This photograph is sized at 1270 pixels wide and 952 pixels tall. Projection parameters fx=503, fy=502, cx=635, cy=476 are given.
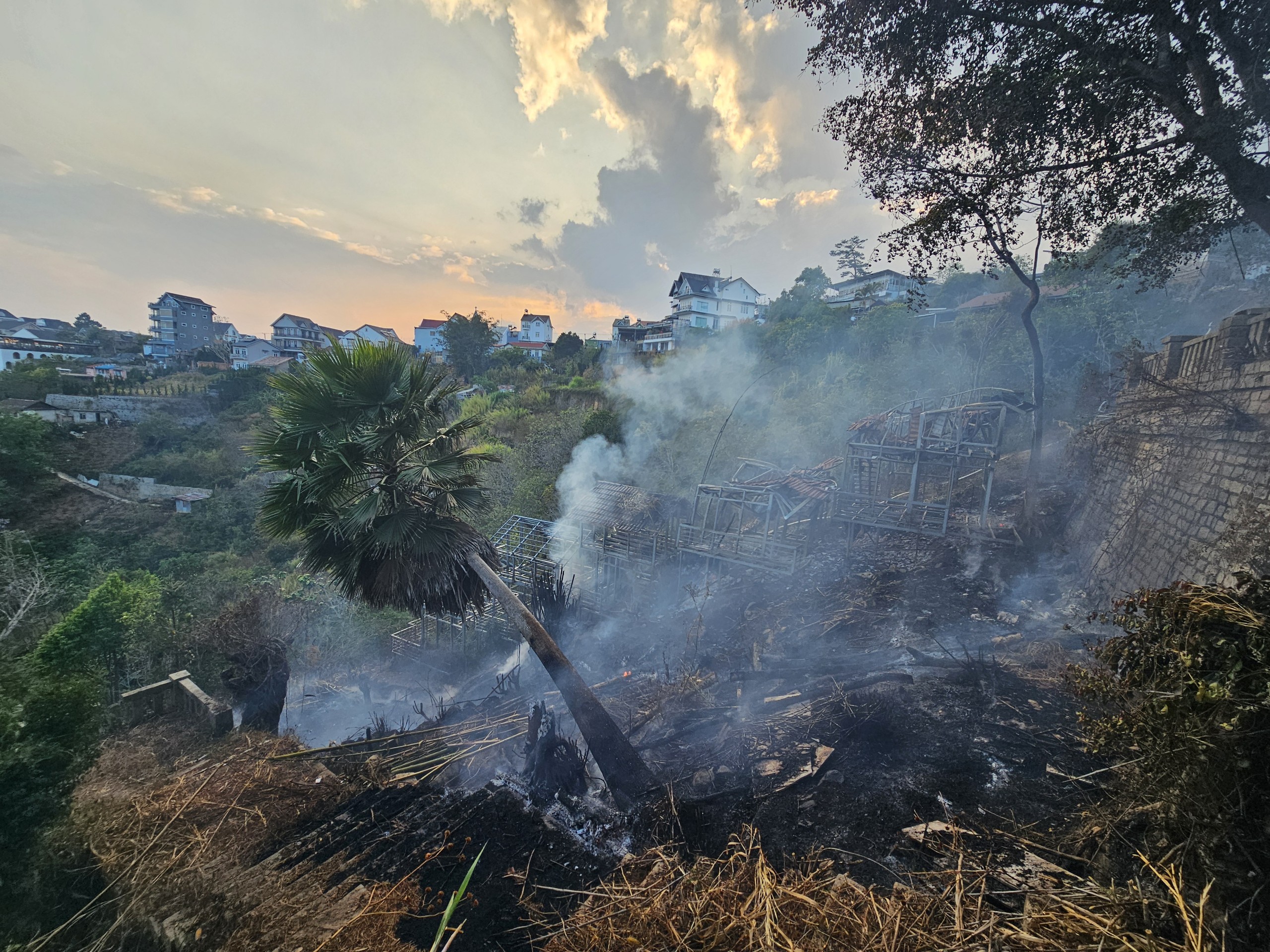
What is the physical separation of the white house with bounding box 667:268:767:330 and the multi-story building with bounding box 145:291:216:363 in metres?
59.8

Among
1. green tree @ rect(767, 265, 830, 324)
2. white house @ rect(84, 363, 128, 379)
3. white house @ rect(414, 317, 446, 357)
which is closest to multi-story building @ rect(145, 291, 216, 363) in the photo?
white house @ rect(84, 363, 128, 379)

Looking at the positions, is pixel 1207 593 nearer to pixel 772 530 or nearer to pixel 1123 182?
pixel 1123 182

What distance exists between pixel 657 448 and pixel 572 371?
62.0 ft

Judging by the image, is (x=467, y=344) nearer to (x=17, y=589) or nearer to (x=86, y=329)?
(x=17, y=589)

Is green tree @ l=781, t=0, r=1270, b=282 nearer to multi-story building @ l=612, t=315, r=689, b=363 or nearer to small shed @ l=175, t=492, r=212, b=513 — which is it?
multi-story building @ l=612, t=315, r=689, b=363

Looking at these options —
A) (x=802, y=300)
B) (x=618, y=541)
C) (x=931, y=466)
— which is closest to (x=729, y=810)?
(x=618, y=541)

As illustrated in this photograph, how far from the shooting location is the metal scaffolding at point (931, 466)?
37.2ft

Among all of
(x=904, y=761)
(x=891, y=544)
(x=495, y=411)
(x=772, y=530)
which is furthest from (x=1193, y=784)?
(x=495, y=411)

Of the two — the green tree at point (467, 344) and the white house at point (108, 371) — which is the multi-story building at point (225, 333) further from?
the green tree at point (467, 344)

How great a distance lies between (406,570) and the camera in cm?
665

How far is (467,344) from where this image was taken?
45719 millimetres

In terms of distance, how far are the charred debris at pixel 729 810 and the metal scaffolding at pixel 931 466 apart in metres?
0.89

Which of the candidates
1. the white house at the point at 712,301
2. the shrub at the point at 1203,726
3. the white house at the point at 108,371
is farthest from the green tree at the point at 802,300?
the white house at the point at 108,371

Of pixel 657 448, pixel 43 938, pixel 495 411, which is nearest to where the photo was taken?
pixel 43 938
